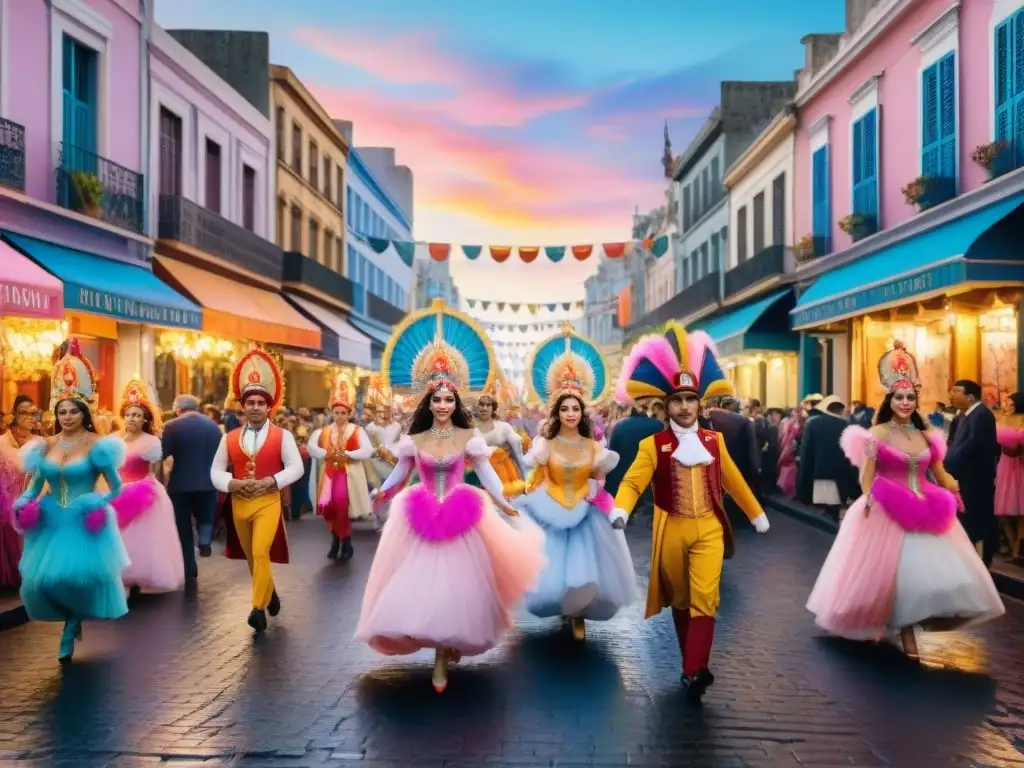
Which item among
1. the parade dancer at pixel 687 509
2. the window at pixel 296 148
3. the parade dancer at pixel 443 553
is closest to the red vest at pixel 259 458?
the parade dancer at pixel 443 553

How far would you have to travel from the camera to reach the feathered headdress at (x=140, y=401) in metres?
10.6

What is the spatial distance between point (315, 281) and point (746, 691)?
25.9 m

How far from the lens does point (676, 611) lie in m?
7.12

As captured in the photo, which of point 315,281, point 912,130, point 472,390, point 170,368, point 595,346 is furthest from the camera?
point 315,281

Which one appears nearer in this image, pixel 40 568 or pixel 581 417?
pixel 40 568

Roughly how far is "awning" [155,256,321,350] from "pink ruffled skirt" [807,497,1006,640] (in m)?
14.4

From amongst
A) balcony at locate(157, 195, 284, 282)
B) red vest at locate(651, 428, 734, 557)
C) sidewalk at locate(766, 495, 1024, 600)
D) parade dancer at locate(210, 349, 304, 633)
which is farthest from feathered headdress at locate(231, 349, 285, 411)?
balcony at locate(157, 195, 284, 282)

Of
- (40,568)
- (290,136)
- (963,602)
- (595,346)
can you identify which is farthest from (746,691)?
(290,136)

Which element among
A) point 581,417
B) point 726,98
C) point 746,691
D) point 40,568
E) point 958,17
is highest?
point 726,98

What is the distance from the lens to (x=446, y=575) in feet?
22.0

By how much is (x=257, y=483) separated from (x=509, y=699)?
301 centimetres

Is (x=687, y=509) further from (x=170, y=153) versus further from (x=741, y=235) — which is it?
(x=741, y=235)

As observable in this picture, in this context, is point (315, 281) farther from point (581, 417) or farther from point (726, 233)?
point (581, 417)

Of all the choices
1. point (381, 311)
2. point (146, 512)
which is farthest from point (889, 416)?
point (381, 311)
